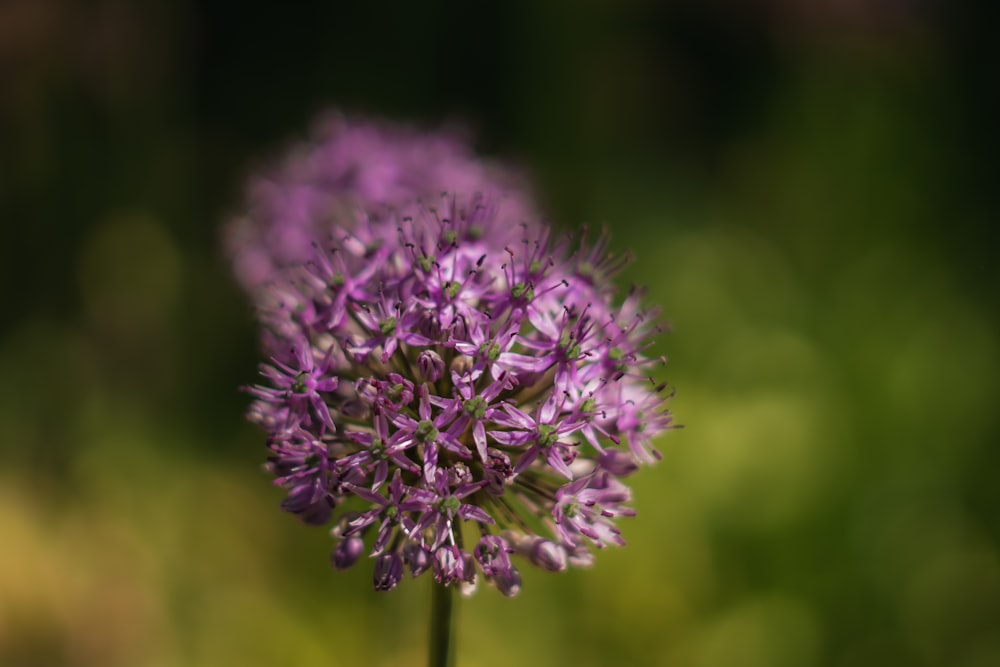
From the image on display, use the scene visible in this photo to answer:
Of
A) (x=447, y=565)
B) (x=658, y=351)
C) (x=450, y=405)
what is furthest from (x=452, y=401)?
(x=658, y=351)

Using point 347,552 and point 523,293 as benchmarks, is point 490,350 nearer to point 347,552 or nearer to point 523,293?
point 523,293

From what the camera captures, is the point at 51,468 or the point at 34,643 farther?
the point at 51,468

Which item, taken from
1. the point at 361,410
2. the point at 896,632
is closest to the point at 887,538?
the point at 896,632

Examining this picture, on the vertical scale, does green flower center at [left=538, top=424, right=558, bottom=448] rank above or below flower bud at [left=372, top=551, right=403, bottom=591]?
above

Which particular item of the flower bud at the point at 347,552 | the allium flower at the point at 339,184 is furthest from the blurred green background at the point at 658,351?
the flower bud at the point at 347,552

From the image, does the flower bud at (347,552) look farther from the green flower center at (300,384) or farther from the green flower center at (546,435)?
the green flower center at (546,435)

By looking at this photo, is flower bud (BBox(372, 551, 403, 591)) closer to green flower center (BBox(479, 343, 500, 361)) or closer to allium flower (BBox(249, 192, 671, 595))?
allium flower (BBox(249, 192, 671, 595))

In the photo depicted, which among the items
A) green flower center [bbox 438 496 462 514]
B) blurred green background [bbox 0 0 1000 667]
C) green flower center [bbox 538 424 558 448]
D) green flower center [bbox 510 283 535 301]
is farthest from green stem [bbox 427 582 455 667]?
blurred green background [bbox 0 0 1000 667]

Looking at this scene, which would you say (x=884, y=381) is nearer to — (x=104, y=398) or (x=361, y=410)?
(x=361, y=410)
